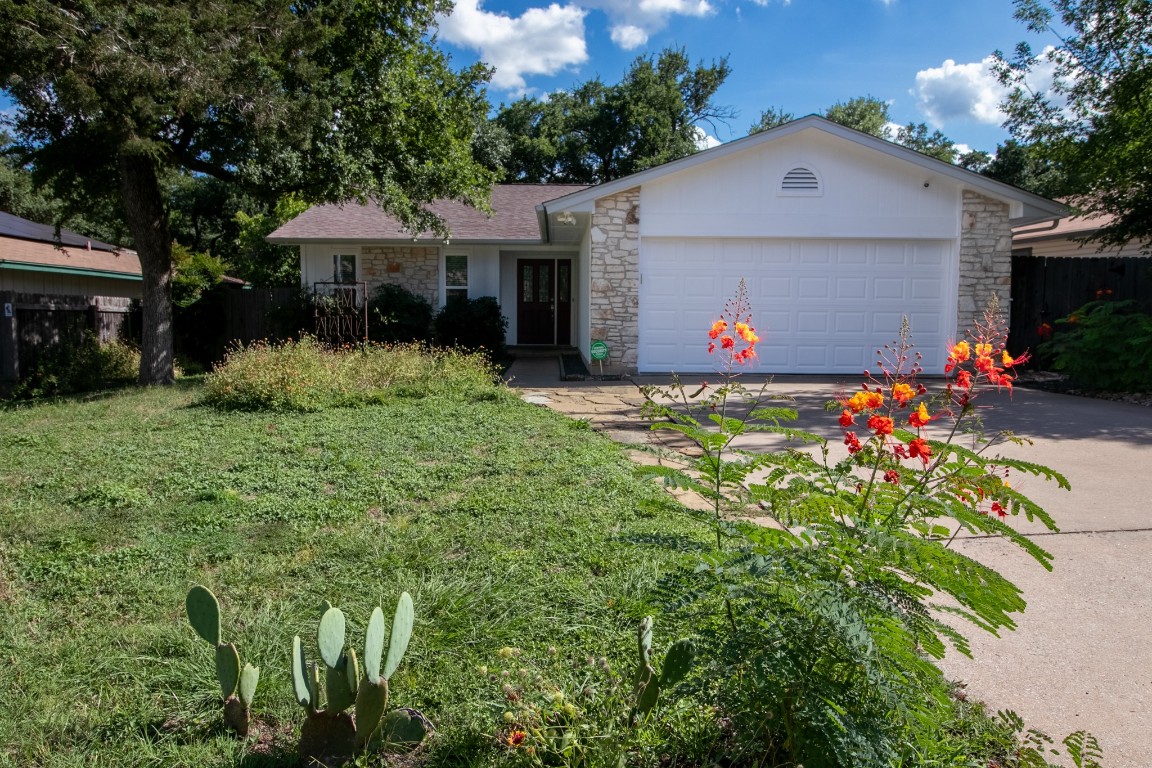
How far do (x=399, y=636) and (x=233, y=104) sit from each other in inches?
383

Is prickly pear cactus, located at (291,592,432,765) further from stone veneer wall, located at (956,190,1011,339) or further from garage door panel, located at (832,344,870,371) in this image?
stone veneer wall, located at (956,190,1011,339)

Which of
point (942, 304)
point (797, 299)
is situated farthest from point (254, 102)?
point (942, 304)

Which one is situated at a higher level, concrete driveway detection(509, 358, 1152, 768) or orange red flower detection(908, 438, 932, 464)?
orange red flower detection(908, 438, 932, 464)

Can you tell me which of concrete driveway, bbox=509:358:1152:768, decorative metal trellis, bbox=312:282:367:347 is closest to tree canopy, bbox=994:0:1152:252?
concrete driveway, bbox=509:358:1152:768

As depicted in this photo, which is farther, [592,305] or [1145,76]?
[592,305]

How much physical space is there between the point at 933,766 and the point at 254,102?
410 inches

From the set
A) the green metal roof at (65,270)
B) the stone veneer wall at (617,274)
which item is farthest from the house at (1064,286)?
the green metal roof at (65,270)

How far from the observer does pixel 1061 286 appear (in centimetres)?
1376

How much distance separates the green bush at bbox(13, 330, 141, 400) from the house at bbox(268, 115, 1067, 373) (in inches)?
309

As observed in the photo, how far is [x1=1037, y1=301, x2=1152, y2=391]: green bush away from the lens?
34.4ft

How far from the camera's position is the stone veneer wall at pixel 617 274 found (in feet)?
41.5

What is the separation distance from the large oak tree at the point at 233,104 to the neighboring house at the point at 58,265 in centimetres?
228

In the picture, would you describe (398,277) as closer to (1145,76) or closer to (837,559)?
(1145,76)

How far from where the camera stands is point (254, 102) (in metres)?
9.78
